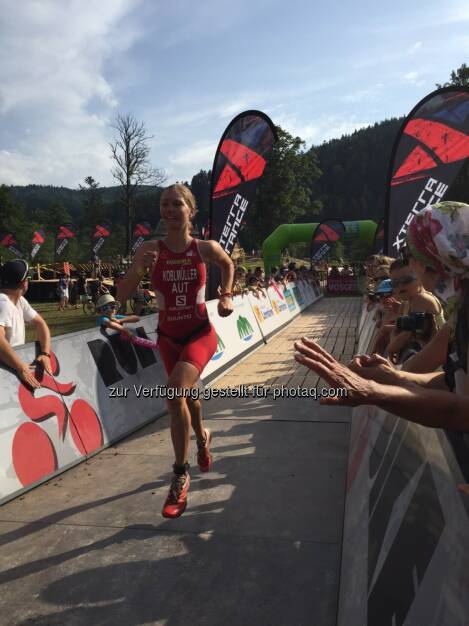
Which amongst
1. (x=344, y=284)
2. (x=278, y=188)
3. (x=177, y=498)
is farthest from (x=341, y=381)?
(x=278, y=188)

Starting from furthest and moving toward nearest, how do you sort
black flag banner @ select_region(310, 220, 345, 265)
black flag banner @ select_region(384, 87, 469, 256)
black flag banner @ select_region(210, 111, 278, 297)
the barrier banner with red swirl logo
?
the barrier banner with red swirl logo → black flag banner @ select_region(310, 220, 345, 265) → black flag banner @ select_region(210, 111, 278, 297) → black flag banner @ select_region(384, 87, 469, 256)

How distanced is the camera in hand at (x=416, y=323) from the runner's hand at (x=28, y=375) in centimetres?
320

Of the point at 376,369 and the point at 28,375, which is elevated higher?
the point at 376,369

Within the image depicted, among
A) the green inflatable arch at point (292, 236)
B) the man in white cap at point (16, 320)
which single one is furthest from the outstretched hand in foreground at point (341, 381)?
the green inflatable arch at point (292, 236)

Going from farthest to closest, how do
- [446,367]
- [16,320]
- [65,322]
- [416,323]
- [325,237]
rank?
[325,237]
[65,322]
[16,320]
[416,323]
[446,367]

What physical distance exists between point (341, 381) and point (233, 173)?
1145 centimetres

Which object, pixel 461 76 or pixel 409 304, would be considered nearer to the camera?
pixel 409 304

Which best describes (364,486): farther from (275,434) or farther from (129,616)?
(275,434)

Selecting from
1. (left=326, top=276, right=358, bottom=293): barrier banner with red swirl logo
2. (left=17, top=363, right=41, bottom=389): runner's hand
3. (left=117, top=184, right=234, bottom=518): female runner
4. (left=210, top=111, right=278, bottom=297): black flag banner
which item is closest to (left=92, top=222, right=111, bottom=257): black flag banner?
(left=326, top=276, right=358, bottom=293): barrier banner with red swirl logo

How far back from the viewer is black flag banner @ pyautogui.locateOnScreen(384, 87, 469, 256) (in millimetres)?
8602

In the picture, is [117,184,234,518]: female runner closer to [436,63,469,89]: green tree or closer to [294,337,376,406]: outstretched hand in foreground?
[294,337,376,406]: outstretched hand in foreground

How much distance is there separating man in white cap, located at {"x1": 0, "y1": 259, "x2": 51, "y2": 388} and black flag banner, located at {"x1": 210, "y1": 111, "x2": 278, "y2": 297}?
25.8 ft

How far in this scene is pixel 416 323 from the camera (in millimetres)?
3240

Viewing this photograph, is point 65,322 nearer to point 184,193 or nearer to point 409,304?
point 184,193
